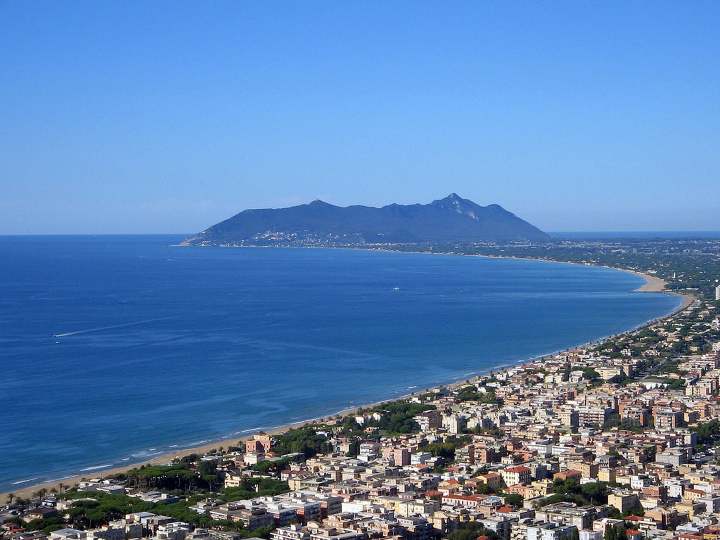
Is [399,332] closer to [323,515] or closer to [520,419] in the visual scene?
[520,419]

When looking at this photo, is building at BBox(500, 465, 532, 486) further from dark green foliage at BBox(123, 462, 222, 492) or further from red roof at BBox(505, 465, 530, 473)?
dark green foliage at BBox(123, 462, 222, 492)

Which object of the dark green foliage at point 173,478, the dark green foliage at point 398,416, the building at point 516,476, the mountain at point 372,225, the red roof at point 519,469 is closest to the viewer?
the dark green foliage at point 173,478

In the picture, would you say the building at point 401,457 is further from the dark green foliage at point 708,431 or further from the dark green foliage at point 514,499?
the dark green foliage at point 708,431

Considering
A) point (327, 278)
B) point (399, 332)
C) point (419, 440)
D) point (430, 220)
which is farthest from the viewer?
point (430, 220)

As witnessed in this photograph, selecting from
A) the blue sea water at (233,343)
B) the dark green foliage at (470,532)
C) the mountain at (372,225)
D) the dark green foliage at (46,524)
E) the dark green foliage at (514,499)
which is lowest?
the dark green foliage at (514,499)

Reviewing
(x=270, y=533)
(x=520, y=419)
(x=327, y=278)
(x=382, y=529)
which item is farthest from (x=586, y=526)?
(x=327, y=278)

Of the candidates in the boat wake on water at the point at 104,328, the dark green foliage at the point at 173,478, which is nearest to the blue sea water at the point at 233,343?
the boat wake on water at the point at 104,328
